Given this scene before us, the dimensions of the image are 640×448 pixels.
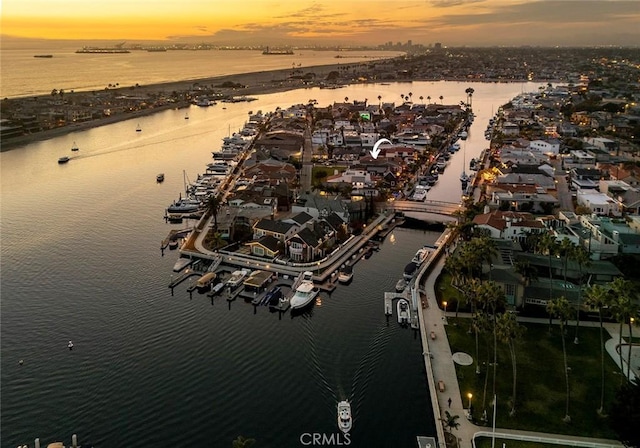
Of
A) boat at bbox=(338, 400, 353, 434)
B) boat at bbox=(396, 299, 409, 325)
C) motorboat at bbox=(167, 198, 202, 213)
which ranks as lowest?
boat at bbox=(338, 400, 353, 434)

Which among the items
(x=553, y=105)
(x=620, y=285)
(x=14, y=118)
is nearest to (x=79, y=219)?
(x=620, y=285)

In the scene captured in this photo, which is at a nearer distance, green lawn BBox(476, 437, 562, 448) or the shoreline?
green lawn BBox(476, 437, 562, 448)

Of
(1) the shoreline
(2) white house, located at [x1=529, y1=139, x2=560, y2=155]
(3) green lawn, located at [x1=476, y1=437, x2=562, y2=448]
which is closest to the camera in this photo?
(3) green lawn, located at [x1=476, y1=437, x2=562, y2=448]

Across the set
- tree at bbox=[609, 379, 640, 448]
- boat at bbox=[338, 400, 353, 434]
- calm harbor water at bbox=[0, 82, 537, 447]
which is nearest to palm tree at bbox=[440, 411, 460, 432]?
calm harbor water at bbox=[0, 82, 537, 447]

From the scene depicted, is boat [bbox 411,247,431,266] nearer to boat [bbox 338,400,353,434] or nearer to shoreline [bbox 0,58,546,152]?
boat [bbox 338,400,353,434]

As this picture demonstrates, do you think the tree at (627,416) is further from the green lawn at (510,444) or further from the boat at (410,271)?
the boat at (410,271)

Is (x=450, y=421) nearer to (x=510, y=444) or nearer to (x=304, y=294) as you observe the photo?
(x=510, y=444)

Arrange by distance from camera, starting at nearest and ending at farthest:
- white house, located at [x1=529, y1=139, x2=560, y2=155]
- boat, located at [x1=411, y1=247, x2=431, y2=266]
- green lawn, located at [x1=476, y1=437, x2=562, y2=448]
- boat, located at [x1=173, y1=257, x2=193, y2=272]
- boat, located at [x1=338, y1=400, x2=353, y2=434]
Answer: green lawn, located at [x1=476, y1=437, x2=562, y2=448] → boat, located at [x1=338, y1=400, x2=353, y2=434] → boat, located at [x1=173, y1=257, x2=193, y2=272] → boat, located at [x1=411, y1=247, x2=431, y2=266] → white house, located at [x1=529, y1=139, x2=560, y2=155]

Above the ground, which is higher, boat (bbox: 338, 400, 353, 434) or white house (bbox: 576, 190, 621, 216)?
white house (bbox: 576, 190, 621, 216)
